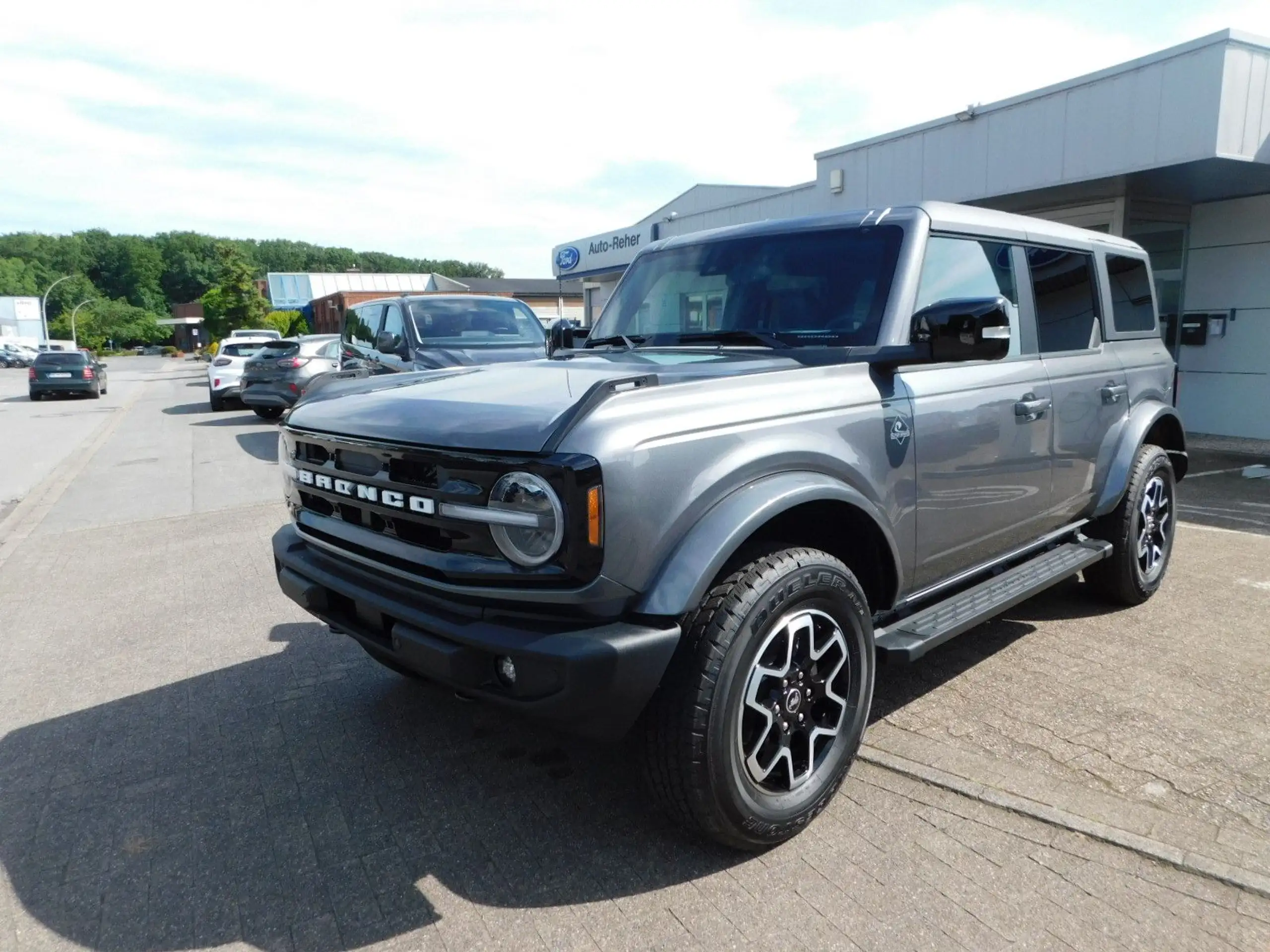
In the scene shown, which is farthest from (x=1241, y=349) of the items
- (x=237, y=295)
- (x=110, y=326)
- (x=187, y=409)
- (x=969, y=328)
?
(x=110, y=326)

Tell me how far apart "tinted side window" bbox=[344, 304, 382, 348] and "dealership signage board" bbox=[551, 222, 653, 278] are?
10.2 metres

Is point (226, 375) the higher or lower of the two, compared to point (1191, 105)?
lower

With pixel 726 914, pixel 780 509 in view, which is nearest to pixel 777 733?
pixel 726 914

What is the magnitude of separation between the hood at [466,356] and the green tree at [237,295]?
59.5 meters

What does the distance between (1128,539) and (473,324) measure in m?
6.96

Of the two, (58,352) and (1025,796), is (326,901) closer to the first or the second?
(1025,796)

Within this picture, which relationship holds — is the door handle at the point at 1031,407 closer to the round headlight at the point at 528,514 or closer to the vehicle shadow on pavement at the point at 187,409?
the round headlight at the point at 528,514

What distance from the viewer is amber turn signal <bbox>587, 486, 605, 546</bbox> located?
7.11 ft

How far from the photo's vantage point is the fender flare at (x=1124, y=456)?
4273 millimetres

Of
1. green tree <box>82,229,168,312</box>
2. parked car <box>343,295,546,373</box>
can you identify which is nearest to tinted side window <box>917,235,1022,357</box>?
parked car <box>343,295,546,373</box>

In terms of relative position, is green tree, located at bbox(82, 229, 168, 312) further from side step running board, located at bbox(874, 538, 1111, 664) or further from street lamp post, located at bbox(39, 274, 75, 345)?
side step running board, located at bbox(874, 538, 1111, 664)

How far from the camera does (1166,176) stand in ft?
31.0

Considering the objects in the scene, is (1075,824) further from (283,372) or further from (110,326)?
(110,326)

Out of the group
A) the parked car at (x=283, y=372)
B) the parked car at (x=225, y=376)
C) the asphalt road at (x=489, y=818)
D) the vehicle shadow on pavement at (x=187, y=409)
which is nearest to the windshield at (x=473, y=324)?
the asphalt road at (x=489, y=818)
